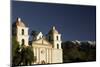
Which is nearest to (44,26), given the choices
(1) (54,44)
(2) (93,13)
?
(1) (54,44)

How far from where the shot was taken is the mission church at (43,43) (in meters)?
4.25

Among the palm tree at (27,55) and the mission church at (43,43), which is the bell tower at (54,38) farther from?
the palm tree at (27,55)

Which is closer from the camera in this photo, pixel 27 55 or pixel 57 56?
pixel 27 55

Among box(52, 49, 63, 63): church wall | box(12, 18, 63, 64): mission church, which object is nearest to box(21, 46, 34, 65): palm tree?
box(12, 18, 63, 64): mission church

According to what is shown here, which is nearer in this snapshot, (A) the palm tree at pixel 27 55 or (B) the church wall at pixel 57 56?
(A) the palm tree at pixel 27 55

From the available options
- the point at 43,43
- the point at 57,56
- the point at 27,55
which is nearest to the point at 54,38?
the point at 43,43

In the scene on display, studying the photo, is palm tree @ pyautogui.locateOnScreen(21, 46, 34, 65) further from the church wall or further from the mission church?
the church wall

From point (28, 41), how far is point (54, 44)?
0.50m

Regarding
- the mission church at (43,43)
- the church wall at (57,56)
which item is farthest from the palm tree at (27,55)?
the church wall at (57,56)

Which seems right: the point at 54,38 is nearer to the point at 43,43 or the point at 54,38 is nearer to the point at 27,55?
the point at 43,43

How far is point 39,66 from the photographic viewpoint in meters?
4.43

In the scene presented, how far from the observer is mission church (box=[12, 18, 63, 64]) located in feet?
13.9

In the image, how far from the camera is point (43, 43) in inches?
176

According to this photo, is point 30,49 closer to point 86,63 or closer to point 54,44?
point 54,44
